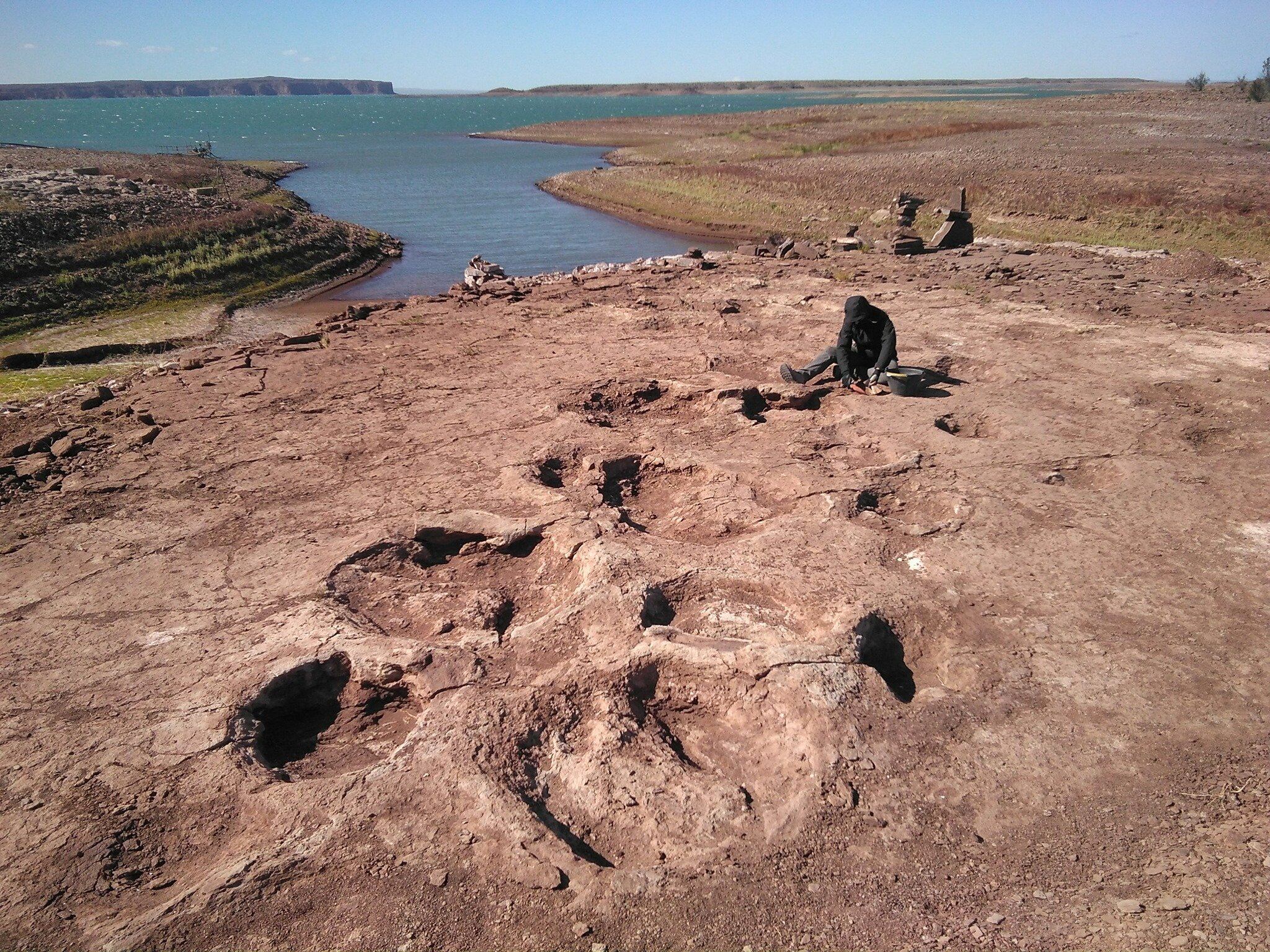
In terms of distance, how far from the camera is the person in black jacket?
354 inches

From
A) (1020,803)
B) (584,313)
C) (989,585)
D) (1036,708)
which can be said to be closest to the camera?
(1020,803)

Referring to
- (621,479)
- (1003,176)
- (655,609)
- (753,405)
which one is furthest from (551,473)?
(1003,176)

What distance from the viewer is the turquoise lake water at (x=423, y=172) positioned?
25562mm

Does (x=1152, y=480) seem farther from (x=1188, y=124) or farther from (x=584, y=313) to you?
(x=1188, y=124)

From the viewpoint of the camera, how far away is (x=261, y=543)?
21.4 ft

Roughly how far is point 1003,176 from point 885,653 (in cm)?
2707

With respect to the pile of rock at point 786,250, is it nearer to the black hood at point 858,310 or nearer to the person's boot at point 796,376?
the black hood at point 858,310

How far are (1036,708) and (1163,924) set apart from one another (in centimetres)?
134

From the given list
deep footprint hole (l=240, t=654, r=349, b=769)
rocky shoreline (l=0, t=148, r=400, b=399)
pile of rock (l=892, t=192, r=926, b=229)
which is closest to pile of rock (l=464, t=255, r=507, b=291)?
rocky shoreline (l=0, t=148, r=400, b=399)

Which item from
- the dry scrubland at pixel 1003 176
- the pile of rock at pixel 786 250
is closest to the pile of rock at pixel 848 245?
the pile of rock at pixel 786 250

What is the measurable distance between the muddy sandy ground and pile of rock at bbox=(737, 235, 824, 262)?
31.4 feet

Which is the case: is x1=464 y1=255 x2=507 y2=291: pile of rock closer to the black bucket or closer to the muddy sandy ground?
the muddy sandy ground

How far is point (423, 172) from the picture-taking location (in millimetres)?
50531

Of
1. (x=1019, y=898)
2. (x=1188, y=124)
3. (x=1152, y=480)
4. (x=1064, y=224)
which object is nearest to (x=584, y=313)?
(x=1152, y=480)
